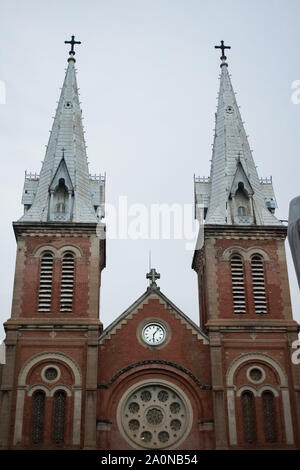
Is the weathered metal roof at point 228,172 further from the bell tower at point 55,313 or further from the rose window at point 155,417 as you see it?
the rose window at point 155,417

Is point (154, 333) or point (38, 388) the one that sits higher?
point (154, 333)

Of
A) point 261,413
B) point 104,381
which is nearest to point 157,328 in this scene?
point 104,381

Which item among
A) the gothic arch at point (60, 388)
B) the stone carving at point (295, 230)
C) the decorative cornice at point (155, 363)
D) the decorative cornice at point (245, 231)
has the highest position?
the decorative cornice at point (245, 231)

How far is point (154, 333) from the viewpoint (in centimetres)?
3177

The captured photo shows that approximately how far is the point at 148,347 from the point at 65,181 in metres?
9.71

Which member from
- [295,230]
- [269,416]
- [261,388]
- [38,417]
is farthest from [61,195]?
[295,230]

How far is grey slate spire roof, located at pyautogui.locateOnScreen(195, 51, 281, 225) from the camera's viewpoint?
35.2m

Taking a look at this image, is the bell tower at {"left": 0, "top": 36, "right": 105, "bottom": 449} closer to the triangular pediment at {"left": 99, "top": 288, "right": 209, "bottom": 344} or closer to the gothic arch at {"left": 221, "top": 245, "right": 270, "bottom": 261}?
the triangular pediment at {"left": 99, "top": 288, "right": 209, "bottom": 344}

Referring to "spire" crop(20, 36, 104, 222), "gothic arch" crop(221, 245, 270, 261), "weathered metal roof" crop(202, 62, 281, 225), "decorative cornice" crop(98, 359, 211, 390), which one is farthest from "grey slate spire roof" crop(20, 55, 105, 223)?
"decorative cornice" crop(98, 359, 211, 390)

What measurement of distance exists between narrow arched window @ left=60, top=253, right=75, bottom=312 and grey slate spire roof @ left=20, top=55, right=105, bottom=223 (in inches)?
86.7

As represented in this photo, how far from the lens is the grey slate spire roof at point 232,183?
116ft

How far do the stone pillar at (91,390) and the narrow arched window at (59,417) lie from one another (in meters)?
1.14

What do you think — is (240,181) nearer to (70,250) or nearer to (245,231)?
(245,231)

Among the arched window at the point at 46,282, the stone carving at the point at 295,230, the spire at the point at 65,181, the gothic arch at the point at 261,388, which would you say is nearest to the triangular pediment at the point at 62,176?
the spire at the point at 65,181
